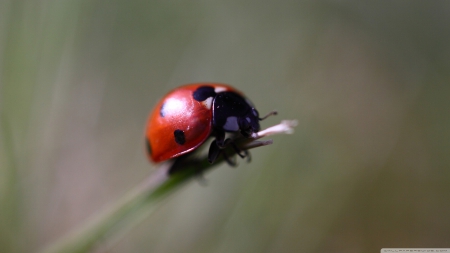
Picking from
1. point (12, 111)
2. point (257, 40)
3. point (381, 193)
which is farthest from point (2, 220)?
point (257, 40)

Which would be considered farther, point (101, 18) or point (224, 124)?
point (101, 18)

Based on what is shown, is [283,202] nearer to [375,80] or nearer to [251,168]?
[251,168]

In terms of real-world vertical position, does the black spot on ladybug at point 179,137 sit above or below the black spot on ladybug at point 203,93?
below

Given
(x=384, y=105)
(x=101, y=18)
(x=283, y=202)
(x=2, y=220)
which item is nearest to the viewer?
(x=2, y=220)

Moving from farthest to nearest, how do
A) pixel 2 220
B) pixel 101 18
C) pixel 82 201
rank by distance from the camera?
1. pixel 101 18
2. pixel 82 201
3. pixel 2 220

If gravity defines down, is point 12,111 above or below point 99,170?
above

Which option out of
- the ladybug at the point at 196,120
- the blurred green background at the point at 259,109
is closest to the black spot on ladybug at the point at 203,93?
the ladybug at the point at 196,120

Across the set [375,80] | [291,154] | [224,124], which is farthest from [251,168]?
[375,80]

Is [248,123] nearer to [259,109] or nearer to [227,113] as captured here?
[227,113]

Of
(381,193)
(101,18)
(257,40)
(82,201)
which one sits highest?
(101,18)

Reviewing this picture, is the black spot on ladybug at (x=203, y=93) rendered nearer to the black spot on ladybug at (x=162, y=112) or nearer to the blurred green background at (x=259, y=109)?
the black spot on ladybug at (x=162, y=112)
